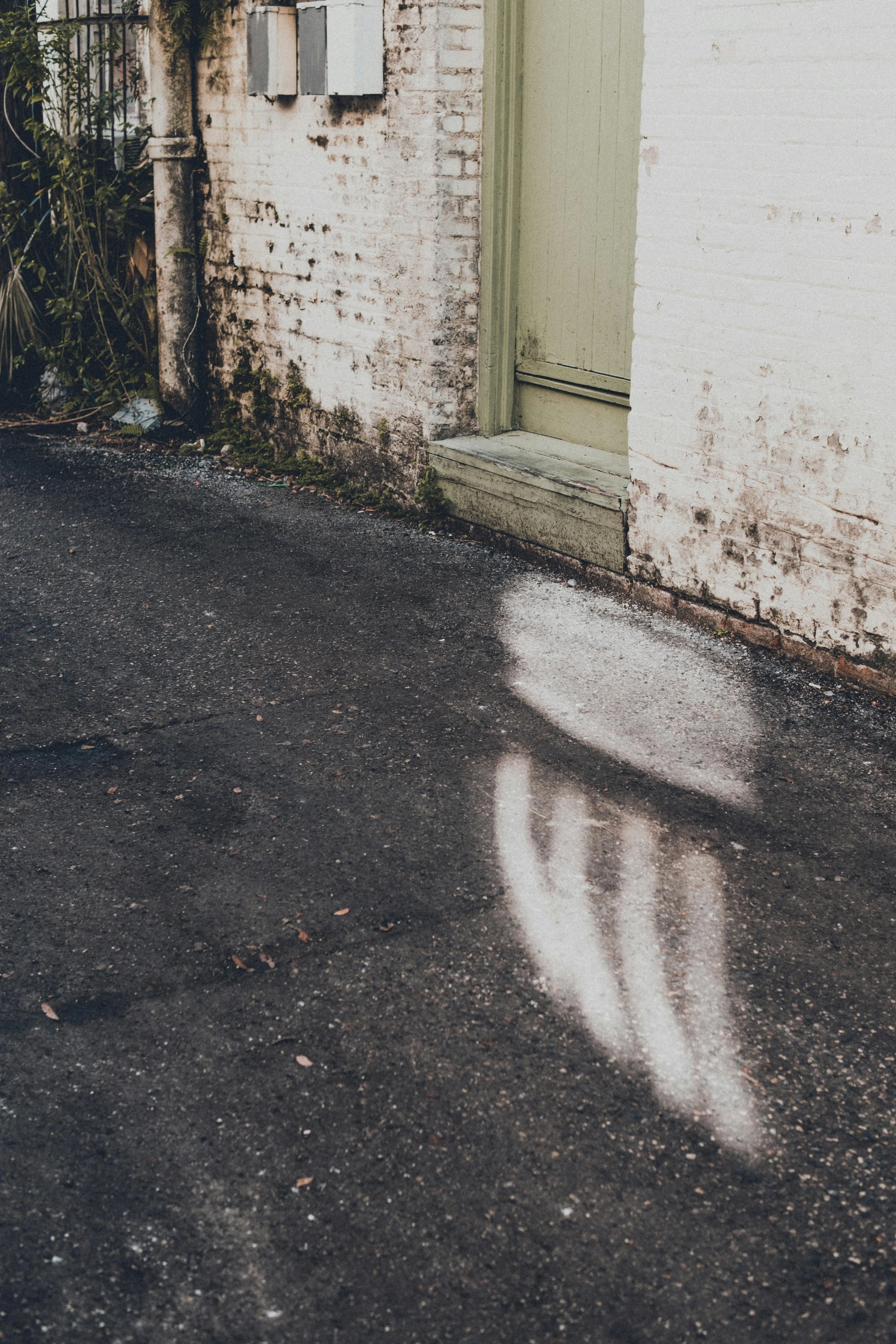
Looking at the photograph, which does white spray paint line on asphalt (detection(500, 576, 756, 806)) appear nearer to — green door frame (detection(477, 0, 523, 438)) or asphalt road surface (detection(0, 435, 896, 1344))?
asphalt road surface (detection(0, 435, 896, 1344))

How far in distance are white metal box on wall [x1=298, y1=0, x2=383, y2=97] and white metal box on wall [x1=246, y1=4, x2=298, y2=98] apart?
0.17 meters

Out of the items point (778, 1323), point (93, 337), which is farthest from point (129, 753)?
point (93, 337)

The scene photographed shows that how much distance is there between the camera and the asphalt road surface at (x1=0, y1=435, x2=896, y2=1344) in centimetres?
219

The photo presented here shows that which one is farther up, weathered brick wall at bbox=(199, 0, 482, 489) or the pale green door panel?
weathered brick wall at bbox=(199, 0, 482, 489)

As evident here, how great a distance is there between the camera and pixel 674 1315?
6.90 ft

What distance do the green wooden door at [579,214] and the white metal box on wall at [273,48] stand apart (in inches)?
54.8

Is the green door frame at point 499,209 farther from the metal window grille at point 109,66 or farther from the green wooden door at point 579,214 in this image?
the metal window grille at point 109,66

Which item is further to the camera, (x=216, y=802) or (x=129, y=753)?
(x=129, y=753)

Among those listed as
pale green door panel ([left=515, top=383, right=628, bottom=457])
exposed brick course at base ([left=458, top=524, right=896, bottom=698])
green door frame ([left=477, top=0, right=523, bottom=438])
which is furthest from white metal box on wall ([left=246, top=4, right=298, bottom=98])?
exposed brick course at base ([left=458, top=524, right=896, bottom=698])

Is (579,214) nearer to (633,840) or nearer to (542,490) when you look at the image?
(542,490)

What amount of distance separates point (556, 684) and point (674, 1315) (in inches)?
103

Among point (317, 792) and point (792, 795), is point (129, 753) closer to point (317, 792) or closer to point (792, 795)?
point (317, 792)

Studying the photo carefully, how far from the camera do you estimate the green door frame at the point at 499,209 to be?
5781mm

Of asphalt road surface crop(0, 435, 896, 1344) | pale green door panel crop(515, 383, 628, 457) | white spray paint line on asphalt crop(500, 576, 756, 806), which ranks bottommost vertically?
asphalt road surface crop(0, 435, 896, 1344)
